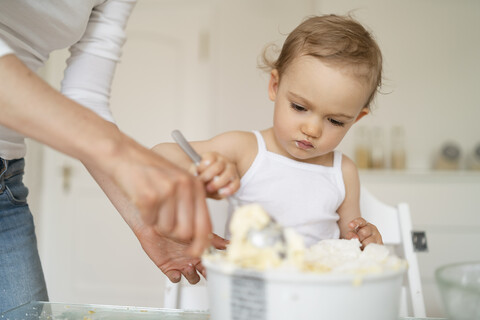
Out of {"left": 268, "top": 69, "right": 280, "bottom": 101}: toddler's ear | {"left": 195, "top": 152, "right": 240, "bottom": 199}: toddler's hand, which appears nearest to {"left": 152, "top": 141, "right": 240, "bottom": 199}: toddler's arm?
{"left": 195, "top": 152, "right": 240, "bottom": 199}: toddler's hand

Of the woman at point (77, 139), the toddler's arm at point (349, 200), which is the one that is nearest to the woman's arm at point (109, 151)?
the woman at point (77, 139)

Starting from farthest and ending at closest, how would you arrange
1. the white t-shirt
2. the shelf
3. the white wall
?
the white wall → the shelf → the white t-shirt

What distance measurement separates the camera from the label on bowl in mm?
503

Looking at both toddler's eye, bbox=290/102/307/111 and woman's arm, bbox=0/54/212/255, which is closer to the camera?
woman's arm, bbox=0/54/212/255

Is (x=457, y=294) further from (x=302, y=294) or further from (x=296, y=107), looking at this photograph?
(x=296, y=107)

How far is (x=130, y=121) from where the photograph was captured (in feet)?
9.64

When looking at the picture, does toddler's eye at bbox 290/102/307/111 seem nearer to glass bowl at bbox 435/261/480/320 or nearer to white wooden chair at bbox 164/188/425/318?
white wooden chair at bbox 164/188/425/318

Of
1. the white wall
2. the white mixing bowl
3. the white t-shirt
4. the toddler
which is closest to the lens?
the white mixing bowl

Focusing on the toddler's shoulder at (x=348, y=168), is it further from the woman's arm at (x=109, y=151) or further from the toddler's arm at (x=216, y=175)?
the woman's arm at (x=109, y=151)

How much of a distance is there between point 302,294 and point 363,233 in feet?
1.57

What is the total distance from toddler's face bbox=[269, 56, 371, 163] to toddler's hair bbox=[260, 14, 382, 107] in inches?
0.8

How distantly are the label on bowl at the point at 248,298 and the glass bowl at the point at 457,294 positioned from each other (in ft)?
0.69

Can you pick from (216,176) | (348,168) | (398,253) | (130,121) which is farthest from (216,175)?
(130,121)

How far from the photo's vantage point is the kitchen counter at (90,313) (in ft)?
2.32
